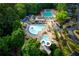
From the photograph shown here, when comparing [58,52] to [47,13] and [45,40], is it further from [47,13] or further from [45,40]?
[47,13]

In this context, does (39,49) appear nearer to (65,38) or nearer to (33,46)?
(33,46)

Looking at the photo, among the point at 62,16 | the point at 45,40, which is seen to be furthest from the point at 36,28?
the point at 62,16

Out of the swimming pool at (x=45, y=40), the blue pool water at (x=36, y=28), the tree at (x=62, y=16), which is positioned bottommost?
the swimming pool at (x=45, y=40)

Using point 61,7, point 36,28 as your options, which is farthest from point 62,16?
point 36,28

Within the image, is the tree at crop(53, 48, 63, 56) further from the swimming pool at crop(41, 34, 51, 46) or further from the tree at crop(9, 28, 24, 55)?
the tree at crop(9, 28, 24, 55)

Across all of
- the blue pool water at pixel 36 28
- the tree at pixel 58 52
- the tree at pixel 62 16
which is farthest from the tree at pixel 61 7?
the tree at pixel 58 52

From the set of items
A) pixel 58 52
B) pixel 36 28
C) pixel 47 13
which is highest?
pixel 47 13

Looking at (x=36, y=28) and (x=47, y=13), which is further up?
(x=47, y=13)

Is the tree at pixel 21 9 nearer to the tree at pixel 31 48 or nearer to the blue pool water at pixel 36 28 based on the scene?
the blue pool water at pixel 36 28

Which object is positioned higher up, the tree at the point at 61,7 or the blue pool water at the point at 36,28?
the tree at the point at 61,7
